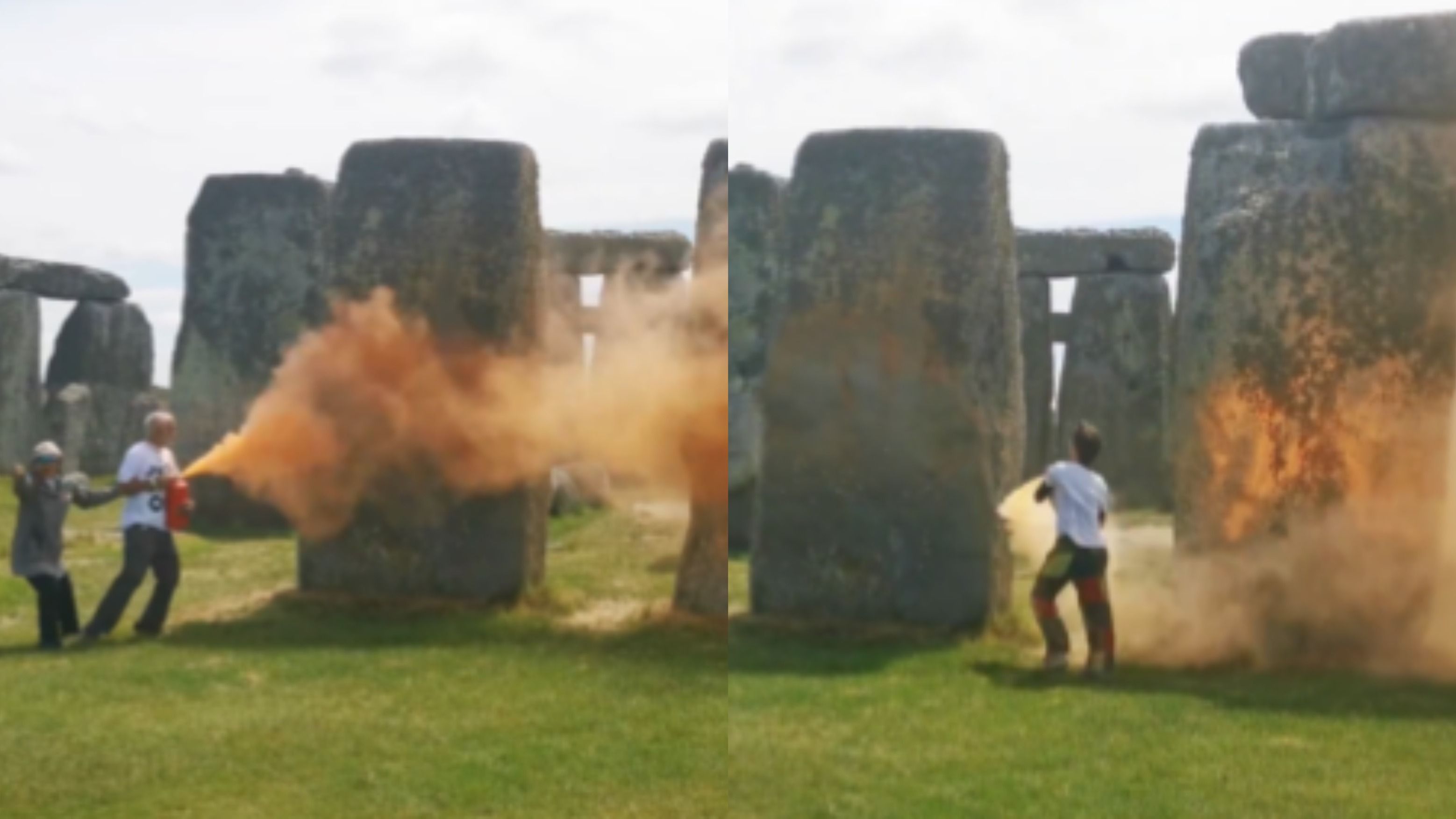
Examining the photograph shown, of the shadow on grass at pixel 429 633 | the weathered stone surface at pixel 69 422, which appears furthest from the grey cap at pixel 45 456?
the weathered stone surface at pixel 69 422

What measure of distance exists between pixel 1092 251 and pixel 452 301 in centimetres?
1290

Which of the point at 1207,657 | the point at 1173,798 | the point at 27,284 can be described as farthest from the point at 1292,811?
the point at 27,284

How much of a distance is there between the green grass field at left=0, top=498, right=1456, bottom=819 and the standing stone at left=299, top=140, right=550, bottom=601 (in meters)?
0.50

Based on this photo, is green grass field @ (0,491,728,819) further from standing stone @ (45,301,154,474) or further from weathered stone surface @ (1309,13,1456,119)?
standing stone @ (45,301,154,474)

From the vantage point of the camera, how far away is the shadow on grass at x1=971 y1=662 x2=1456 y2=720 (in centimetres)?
970

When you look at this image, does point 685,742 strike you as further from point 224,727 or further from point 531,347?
point 531,347

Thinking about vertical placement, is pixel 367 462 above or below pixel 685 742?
above

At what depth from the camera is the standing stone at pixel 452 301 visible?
13.1 meters

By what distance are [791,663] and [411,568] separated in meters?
3.00

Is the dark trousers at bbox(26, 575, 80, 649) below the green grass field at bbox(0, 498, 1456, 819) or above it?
above

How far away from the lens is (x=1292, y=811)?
25.4ft

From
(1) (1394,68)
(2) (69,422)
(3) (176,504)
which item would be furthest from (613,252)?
(1) (1394,68)

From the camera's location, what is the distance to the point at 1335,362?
1130cm

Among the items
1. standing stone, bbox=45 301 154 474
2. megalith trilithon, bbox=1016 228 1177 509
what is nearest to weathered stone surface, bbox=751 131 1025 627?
megalith trilithon, bbox=1016 228 1177 509
